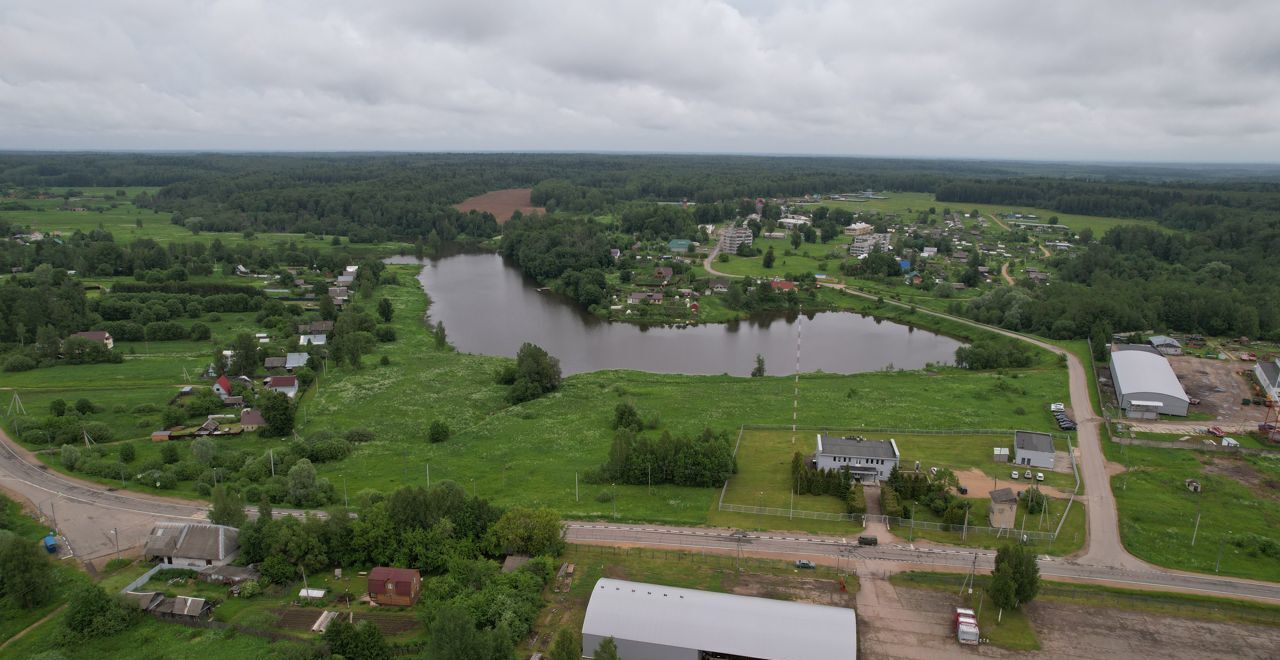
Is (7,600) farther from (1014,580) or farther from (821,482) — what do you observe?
(1014,580)

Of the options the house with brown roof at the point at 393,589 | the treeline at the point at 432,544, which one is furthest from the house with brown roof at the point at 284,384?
the house with brown roof at the point at 393,589

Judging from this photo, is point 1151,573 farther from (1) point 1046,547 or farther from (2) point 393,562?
(2) point 393,562

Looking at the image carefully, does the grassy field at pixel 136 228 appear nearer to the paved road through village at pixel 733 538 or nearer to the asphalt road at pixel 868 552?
the paved road through village at pixel 733 538

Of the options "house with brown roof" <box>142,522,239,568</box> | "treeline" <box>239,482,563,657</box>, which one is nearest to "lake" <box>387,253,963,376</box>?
"treeline" <box>239,482,563,657</box>

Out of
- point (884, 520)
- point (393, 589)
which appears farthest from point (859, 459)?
point (393, 589)

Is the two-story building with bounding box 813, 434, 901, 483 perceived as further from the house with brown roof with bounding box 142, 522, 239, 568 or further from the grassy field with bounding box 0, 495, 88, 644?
the grassy field with bounding box 0, 495, 88, 644
